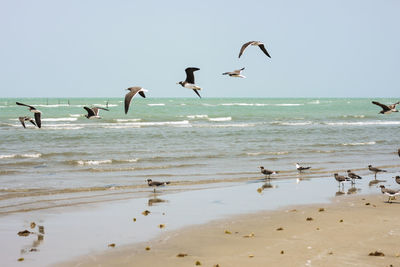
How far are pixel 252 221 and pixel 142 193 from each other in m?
4.23

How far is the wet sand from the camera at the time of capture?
26.5 feet

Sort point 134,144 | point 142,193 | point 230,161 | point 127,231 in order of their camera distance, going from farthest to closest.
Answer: point 134,144 → point 230,161 → point 142,193 → point 127,231

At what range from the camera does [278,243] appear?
9055 mm

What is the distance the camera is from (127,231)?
10008 millimetres

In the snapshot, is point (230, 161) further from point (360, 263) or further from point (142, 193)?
point (360, 263)

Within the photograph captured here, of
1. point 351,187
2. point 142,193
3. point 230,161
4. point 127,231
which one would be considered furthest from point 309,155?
point 127,231

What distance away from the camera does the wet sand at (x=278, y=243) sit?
8.09 meters
